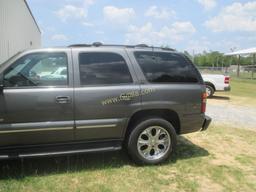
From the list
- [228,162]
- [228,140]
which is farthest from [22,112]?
[228,140]

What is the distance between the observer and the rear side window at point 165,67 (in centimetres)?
521

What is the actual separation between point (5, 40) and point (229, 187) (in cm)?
923

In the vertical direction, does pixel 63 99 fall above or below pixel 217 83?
above

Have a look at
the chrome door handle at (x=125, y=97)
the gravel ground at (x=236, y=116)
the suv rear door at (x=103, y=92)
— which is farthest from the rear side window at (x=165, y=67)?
the gravel ground at (x=236, y=116)

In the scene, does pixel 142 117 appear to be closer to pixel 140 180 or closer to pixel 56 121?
pixel 140 180

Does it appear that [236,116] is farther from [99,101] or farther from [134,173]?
[99,101]

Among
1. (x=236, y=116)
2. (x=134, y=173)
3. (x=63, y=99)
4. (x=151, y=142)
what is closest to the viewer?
(x=63, y=99)

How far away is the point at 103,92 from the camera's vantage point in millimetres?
4812

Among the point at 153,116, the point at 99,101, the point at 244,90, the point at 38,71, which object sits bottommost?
→ the point at 244,90

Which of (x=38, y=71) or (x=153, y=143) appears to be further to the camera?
(x=153, y=143)

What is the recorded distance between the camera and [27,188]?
426cm

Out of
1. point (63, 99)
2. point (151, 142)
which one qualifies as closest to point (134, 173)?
point (151, 142)

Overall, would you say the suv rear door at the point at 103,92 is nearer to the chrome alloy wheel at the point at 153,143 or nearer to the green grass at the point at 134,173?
the chrome alloy wheel at the point at 153,143

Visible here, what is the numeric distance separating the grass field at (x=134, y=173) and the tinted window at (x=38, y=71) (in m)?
1.40
